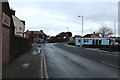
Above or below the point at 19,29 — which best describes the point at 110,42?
below

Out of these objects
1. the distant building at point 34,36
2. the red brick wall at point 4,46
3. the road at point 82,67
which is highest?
the distant building at point 34,36

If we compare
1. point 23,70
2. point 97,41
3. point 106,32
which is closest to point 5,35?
point 23,70

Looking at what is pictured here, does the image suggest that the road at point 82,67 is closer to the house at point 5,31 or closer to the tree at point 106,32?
the house at point 5,31

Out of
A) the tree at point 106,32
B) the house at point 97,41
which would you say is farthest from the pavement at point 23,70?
the tree at point 106,32

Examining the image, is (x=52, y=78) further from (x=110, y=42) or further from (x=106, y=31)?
(x=106, y=31)

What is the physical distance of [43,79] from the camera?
7992 mm

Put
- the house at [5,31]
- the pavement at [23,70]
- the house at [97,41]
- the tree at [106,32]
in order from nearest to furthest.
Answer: the pavement at [23,70] → the house at [5,31] → the house at [97,41] → the tree at [106,32]

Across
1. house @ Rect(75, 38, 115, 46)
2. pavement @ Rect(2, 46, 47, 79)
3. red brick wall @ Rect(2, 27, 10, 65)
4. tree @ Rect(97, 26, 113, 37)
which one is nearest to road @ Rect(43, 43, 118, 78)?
pavement @ Rect(2, 46, 47, 79)

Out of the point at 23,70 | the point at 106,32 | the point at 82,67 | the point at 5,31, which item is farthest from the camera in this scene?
the point at 106,32

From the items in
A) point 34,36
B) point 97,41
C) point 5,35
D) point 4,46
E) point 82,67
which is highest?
point 34,36

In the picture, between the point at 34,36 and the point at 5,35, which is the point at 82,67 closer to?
the point at 5,35

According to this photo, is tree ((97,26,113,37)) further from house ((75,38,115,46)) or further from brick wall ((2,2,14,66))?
brick wall ((2,2,14,66))

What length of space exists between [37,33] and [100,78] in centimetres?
12152

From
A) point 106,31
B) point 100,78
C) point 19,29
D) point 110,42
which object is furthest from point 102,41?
point 100,78
